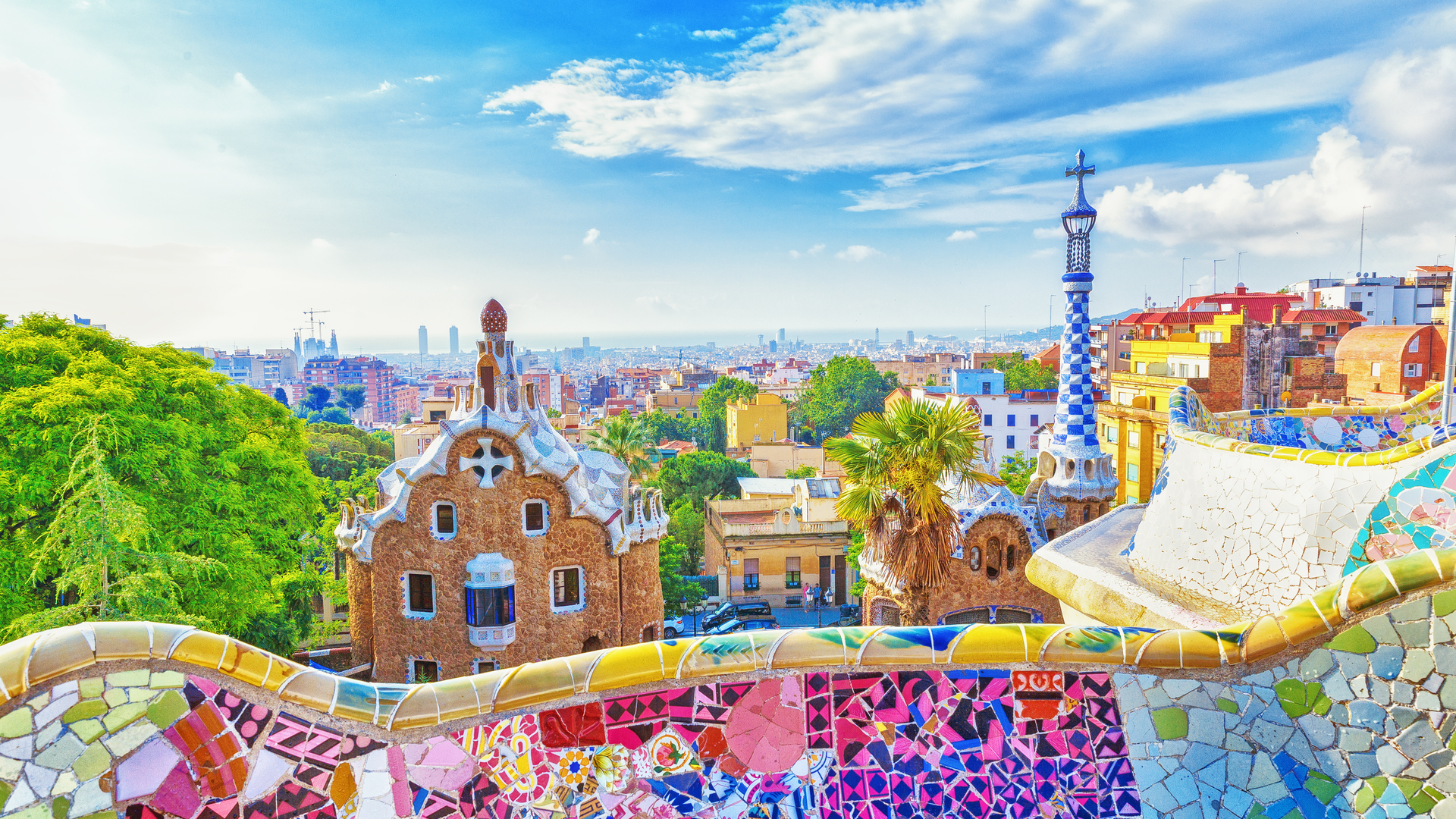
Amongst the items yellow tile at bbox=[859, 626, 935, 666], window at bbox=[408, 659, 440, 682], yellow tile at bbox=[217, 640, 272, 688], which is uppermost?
yellow tile at bbox=[217, 640, 272, 688]

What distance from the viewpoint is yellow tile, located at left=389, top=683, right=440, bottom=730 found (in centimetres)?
404

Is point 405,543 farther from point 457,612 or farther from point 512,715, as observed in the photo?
point 512,715

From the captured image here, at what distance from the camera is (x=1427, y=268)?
2714 inches

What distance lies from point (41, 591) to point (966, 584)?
15.5 meters

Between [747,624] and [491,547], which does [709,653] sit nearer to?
[491,547]

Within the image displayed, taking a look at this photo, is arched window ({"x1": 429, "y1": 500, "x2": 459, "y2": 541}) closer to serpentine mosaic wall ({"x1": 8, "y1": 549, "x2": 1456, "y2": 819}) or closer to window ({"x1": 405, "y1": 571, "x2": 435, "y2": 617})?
window ({"x1": 405, "y1": 571, "x2": 435, "y2": 617})

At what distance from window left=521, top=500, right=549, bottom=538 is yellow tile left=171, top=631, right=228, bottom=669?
12.7 metres

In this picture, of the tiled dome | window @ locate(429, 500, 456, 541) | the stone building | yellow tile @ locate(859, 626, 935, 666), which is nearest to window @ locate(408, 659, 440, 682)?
the stone building

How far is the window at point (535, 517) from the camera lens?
16688 mm

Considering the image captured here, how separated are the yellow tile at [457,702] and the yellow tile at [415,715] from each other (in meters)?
0.03

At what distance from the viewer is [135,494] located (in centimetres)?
1407

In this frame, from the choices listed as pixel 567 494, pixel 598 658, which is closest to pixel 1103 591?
pixel 598 658

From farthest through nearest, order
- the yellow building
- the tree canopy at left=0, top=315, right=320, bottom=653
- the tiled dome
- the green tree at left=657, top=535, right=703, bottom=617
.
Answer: the yellow building
the green tree at left=657, top=535, right=703, bottom=617
the tiled dome
the tree canopy at left=0, top=315, right=320, bottom=653

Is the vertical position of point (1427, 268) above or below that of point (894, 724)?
above
